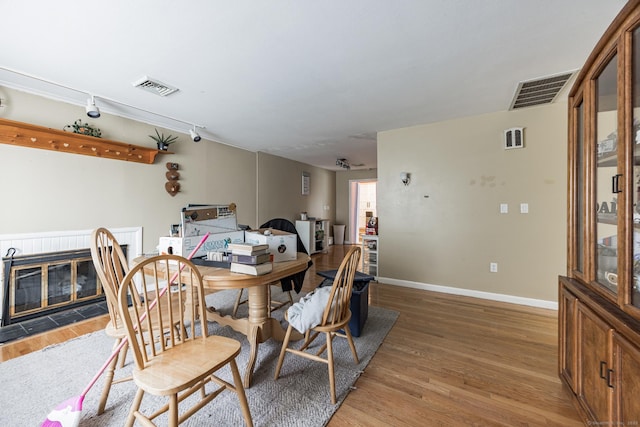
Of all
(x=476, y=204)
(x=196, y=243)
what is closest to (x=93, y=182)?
(x=196, y=243)

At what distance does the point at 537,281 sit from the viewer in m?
3.01

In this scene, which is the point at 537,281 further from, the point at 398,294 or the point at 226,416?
the point at 226,416

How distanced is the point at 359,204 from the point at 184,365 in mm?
7264

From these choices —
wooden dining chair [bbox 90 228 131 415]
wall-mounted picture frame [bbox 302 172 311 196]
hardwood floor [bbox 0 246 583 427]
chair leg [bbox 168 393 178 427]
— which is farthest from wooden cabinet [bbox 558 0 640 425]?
wall-mounted picture frame [bbox 302 172 311 196]

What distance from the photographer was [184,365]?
1147 mm

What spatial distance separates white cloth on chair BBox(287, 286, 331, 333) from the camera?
5.26 feet

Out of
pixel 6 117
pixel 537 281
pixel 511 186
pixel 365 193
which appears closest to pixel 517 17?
pixel 511 186

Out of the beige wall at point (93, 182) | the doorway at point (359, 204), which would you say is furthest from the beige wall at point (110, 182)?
the doorway at point (359, 204)

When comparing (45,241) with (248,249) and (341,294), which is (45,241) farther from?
(341,294)

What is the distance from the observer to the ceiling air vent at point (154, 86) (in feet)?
7.59

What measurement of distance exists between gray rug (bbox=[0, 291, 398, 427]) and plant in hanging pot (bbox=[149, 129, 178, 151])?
2.36 metres

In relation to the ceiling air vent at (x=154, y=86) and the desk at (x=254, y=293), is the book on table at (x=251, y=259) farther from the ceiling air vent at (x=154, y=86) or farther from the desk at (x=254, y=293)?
the ceiling air vent at (x=154, y=86)

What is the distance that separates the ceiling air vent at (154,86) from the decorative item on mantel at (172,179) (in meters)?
1.32

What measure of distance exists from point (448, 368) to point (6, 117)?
4388mm
